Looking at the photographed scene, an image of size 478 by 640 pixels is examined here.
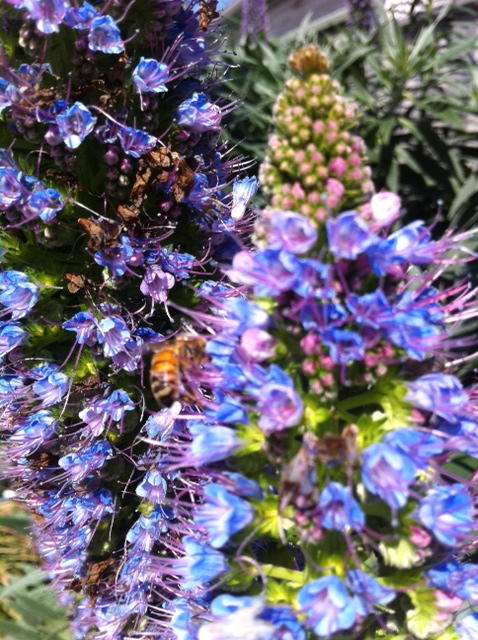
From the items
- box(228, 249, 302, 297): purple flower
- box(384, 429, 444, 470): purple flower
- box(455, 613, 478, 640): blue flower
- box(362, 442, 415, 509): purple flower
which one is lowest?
box(455, 613, 478, 640): blue flower

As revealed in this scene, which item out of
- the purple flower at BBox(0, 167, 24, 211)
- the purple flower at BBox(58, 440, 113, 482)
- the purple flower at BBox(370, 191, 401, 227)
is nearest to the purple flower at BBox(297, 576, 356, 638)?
the purple flower at BBox(370, 191, 401, 227)

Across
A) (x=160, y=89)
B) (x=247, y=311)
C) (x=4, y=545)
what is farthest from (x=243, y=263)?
(x=4, y=545)

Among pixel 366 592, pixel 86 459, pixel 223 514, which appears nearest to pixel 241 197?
pixel 86 459

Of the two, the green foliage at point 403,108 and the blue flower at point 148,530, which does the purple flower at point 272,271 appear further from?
the green foliage at point 403,108

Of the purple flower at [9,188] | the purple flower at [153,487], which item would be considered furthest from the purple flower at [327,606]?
the purple flower at [9,188]

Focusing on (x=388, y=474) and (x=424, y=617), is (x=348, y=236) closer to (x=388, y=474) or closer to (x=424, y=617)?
(x=388, y=474)

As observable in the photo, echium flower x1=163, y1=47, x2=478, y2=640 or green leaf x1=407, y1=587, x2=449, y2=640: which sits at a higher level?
echium flower x1=163, y1=47, x2=478, y2=640

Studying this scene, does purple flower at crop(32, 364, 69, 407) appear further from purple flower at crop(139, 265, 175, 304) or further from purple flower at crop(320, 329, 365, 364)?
purple flower at crop(320, 329, 365, 364)
